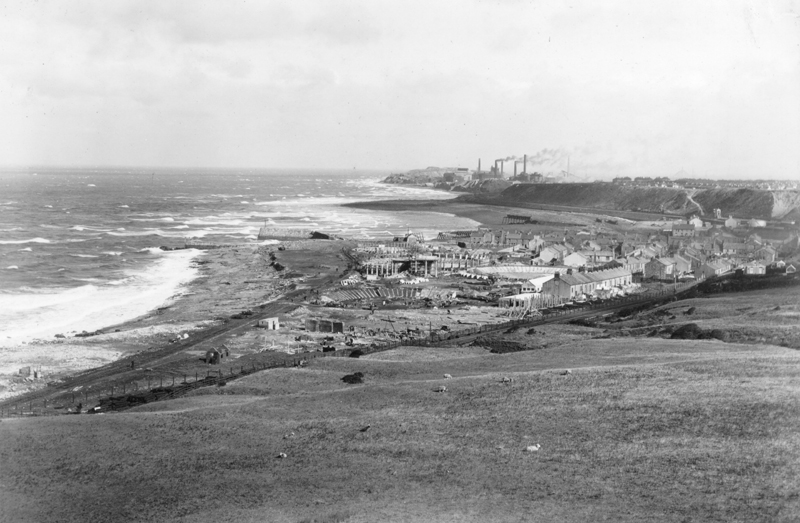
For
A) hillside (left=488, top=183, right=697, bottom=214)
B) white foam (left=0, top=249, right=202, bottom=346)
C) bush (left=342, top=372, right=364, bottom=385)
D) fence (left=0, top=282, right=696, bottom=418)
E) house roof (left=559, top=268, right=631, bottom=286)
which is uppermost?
hillside (left=488, top=183, right=697, bottom=214)

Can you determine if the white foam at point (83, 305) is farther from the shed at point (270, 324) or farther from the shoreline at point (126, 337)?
the shed at point (270, 324)

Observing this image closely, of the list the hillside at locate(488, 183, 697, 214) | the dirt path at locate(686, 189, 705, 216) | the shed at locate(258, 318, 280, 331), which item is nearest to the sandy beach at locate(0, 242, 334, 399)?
the shed at locate(258, 318, 280, 331)

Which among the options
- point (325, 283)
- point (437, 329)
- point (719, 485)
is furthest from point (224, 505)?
point (325, 283)

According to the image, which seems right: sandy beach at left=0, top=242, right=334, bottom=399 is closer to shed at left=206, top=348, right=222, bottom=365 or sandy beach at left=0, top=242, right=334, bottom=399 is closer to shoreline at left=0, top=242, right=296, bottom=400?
shoreline at left=0, top=242, right=296, bottom=400

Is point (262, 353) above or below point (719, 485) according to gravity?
below

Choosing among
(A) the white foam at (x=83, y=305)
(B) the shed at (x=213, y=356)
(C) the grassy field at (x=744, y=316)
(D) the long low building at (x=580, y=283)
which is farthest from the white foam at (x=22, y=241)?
(C) the grassy field at (x=744, y=316)

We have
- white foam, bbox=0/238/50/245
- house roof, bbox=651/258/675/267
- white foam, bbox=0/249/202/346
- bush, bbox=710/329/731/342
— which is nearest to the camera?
bush, bbox=710/329/731/342

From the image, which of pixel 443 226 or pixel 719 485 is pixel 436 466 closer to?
pixel 719 485
